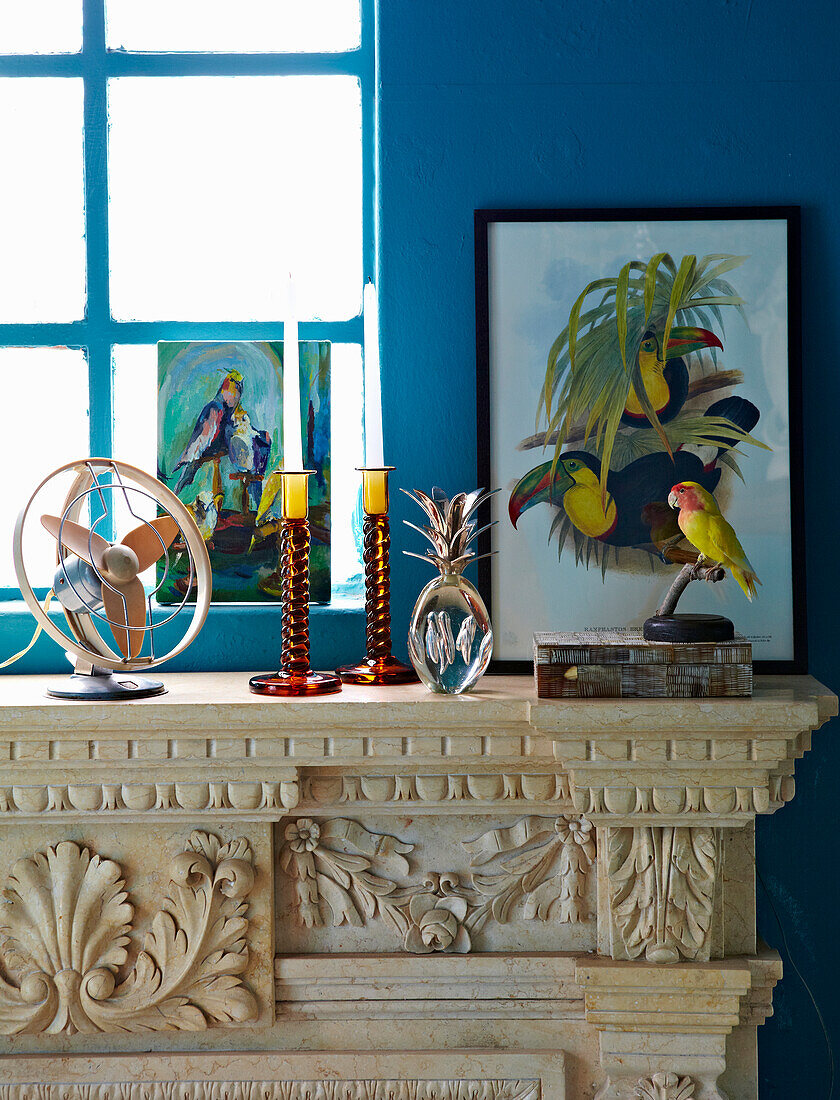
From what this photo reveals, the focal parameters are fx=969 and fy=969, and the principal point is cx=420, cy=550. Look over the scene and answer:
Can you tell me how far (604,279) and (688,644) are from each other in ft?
2.22

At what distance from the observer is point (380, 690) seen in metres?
1.54

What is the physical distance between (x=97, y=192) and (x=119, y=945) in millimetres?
1336

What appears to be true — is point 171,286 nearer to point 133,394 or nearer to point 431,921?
point 133,394

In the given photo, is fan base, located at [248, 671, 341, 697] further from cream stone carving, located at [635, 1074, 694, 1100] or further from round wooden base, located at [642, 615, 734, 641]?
cream stone carving, located at [635, 1074, 694, 1100]

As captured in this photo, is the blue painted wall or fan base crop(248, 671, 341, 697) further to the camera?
the blue painted wall

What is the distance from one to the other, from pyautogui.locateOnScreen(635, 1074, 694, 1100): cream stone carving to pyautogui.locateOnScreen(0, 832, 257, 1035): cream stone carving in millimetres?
618

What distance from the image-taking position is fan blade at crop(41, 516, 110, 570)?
4.93ft

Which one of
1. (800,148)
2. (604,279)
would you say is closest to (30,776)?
(604,279)

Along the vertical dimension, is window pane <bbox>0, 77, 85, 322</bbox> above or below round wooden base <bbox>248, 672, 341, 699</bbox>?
above

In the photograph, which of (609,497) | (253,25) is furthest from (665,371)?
(253,25)

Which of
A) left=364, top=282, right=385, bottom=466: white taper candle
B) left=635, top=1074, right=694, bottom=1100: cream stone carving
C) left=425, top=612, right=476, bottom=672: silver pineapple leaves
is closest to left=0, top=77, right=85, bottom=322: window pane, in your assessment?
left=364, top=282, right=385, bottom=466: white taper candle

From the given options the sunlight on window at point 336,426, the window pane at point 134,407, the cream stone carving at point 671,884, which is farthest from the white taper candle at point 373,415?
the cream stone carving at point 671,884

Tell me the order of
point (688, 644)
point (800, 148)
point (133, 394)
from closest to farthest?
point (688, 644)
point (800, 148)
point (133, 394)

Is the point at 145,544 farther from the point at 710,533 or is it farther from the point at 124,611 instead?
the point at 710,533
